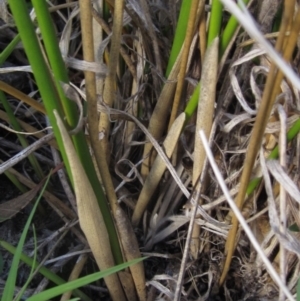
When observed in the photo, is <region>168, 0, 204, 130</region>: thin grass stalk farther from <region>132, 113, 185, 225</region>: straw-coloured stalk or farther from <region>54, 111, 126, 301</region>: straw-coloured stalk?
<region>54, 111, 126, 301</region>: straw-coloured stalk

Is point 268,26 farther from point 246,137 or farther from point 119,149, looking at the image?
point 119,149

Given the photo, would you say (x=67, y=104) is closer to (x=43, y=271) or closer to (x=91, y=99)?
(x=91, y=99)

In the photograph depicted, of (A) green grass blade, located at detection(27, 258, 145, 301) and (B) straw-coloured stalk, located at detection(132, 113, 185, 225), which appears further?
(B) straw-coloured stalk, located at detection(132, 113, 185, 225)

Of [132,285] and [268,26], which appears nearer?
[268,26]

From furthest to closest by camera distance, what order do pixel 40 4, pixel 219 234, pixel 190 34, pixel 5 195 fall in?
1. pixel 5 195
2. pixel 219 234
3. pixel 190 34
4. pixel 40 4

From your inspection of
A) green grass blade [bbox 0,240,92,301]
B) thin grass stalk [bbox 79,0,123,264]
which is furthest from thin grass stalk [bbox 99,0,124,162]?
green grass blade [bbox 0,240,92,301]

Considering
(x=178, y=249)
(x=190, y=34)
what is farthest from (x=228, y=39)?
(x=178, y=249)

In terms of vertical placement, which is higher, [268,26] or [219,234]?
[268,26]
